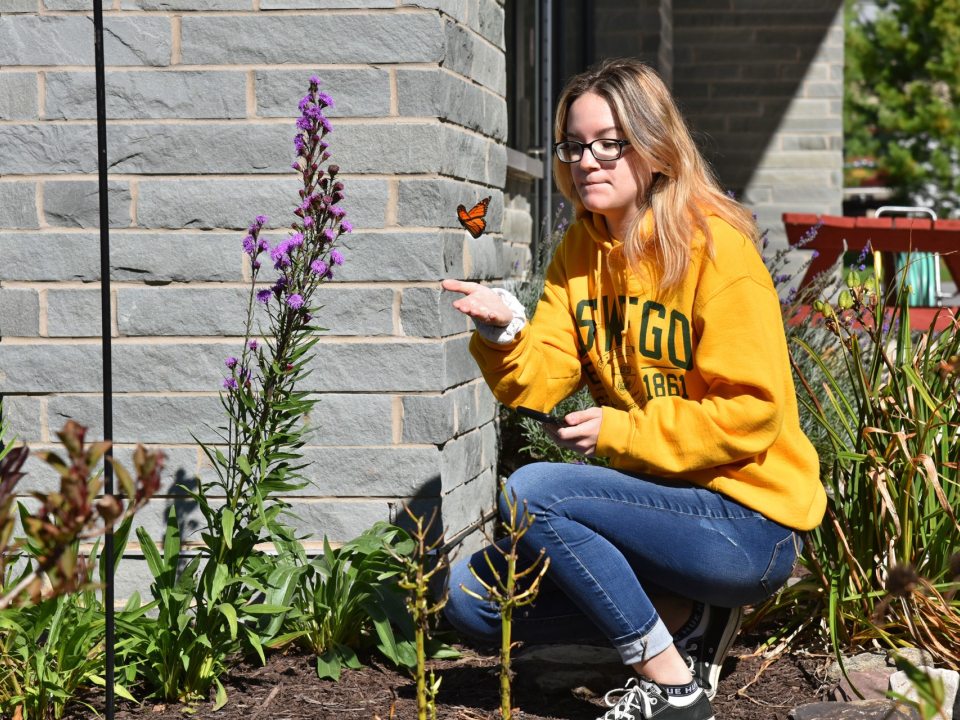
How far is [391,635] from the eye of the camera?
10.2 feet

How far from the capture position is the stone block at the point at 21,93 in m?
3.36

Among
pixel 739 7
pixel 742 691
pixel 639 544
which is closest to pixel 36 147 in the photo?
pixel 639 544

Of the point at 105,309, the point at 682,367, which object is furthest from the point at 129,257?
the point at 682,367

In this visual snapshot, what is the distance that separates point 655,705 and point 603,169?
3.95ft

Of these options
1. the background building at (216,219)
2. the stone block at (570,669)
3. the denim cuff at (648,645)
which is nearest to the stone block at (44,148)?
the background building at (216,219)

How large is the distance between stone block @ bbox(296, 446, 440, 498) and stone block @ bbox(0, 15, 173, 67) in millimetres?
1193

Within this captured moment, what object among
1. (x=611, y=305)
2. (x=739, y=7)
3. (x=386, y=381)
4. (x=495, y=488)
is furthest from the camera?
(x=739, y=7)

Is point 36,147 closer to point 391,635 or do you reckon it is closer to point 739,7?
point 391,635

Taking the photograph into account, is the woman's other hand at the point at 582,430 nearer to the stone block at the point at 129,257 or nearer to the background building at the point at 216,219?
the background building at the point at 216,219

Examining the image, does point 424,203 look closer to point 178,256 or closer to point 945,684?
point 178,256

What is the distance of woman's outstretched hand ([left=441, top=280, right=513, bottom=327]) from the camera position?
8.43ft

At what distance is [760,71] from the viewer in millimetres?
9523

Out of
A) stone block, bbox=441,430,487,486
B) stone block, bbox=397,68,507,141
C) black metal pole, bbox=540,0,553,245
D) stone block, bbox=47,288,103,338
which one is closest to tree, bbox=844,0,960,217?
black metal pole, bbox=540,0,553,245

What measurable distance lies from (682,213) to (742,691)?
1.22 m
